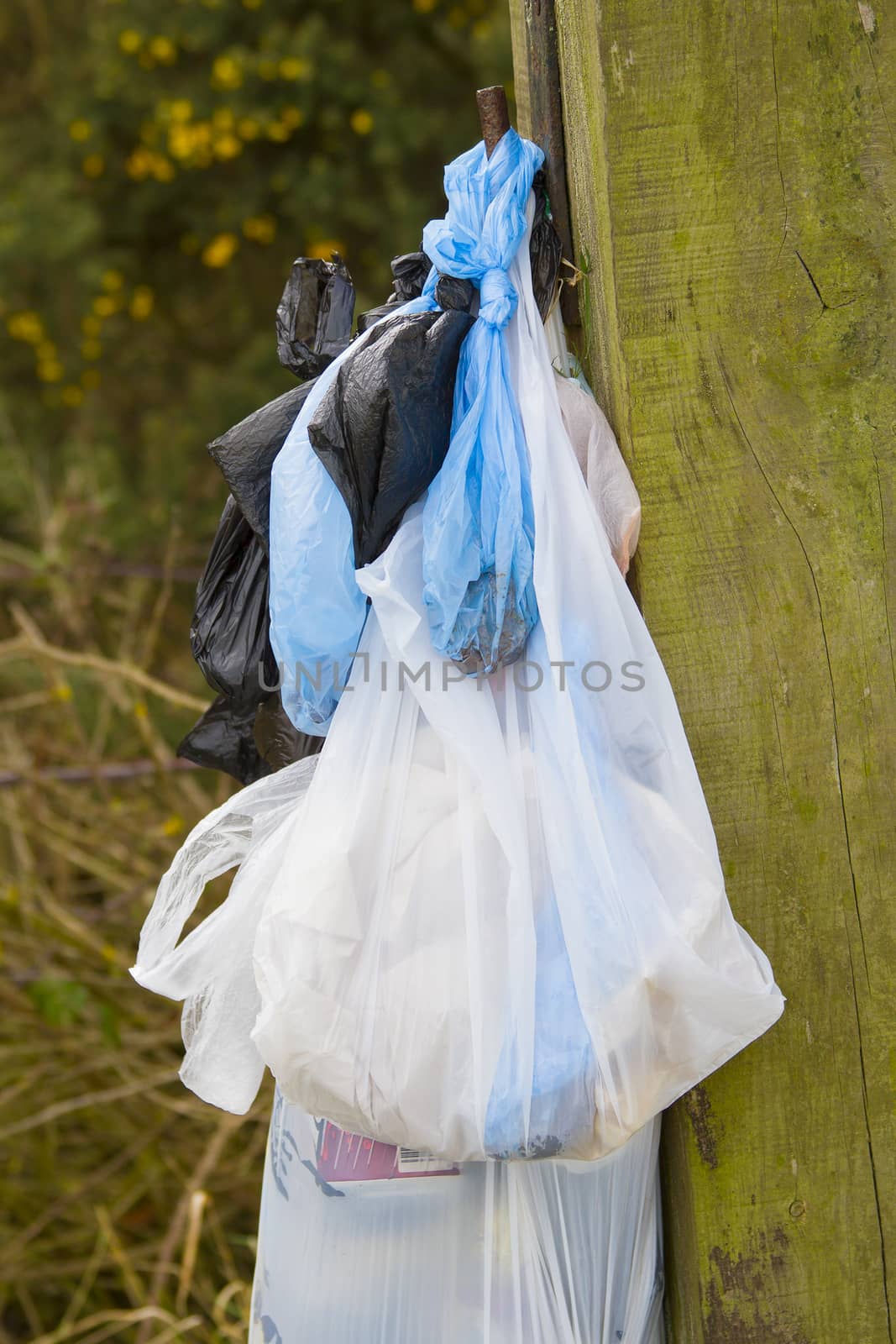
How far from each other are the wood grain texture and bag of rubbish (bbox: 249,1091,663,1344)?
0.19 ft

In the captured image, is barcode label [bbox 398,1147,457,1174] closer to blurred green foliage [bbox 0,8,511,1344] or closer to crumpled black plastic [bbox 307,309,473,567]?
crumpled black plastic [bbox 307,309,473,567]

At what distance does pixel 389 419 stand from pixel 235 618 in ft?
1.14

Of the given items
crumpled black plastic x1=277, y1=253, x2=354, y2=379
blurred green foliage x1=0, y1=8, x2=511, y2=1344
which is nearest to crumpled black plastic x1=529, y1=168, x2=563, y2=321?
crumpled black plastic x1=277, y1=253, x2=354, y2=379

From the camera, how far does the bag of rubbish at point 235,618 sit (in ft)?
4.14

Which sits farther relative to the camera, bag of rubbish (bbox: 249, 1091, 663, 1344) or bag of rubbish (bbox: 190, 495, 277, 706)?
bag of rubbish (bbox: 190, 495, 277, 706)

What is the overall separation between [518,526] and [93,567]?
198 cm

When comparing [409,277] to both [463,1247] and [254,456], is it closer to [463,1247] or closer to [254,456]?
[254,456]

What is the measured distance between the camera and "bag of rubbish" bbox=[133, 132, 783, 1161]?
3.21 ft

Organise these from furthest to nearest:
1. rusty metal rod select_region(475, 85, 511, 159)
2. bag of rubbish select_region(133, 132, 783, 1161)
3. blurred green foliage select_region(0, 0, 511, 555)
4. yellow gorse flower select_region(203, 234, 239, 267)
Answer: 1. yellow gorse flower select_region(203, 234, 239, 267)
2. blurred green foliage select_region(0, 0, 511, 555)
3. rusty metal rod select_region(475, 85, 511, 159)
4. bag of rubbish select_region(133, 132, 783, 1161)

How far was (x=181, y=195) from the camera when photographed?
4426 mm

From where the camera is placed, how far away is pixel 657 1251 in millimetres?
1194

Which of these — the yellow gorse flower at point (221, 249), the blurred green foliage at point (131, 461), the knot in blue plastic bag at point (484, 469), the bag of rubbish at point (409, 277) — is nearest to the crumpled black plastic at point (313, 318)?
the bag of rubbish at point (409, 277)

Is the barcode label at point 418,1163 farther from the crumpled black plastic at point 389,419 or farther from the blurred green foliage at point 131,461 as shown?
the blurred green foliage at point 131,461

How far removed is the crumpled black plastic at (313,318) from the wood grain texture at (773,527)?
277 millimetres
